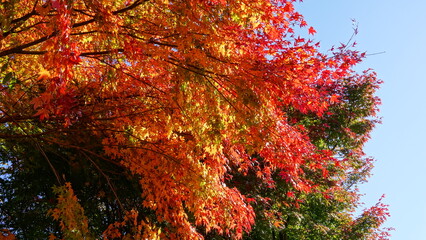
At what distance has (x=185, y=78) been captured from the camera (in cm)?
485

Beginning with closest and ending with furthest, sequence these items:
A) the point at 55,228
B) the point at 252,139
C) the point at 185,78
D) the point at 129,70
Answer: the point at 185,78 → the point at 252,139 → the point at 129,70 → the point at 55,228

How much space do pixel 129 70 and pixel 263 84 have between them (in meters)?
2.21

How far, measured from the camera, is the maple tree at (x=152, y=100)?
15.5ft

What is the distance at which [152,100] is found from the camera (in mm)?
6535

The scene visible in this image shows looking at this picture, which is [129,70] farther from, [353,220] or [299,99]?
[353,220]

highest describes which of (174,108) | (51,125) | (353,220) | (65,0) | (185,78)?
(353,220)

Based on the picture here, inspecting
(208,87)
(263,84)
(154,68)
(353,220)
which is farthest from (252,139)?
(353,220)

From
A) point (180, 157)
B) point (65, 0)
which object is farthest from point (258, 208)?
point (65, 0)

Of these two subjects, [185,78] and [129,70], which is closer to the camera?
[185,78]

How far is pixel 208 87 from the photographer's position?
5074mm

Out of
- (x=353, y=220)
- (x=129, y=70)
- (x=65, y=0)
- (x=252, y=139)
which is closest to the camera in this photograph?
(x=65, y=0)

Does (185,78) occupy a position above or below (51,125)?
below

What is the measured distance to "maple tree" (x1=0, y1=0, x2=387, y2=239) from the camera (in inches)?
186

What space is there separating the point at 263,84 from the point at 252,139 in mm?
889
